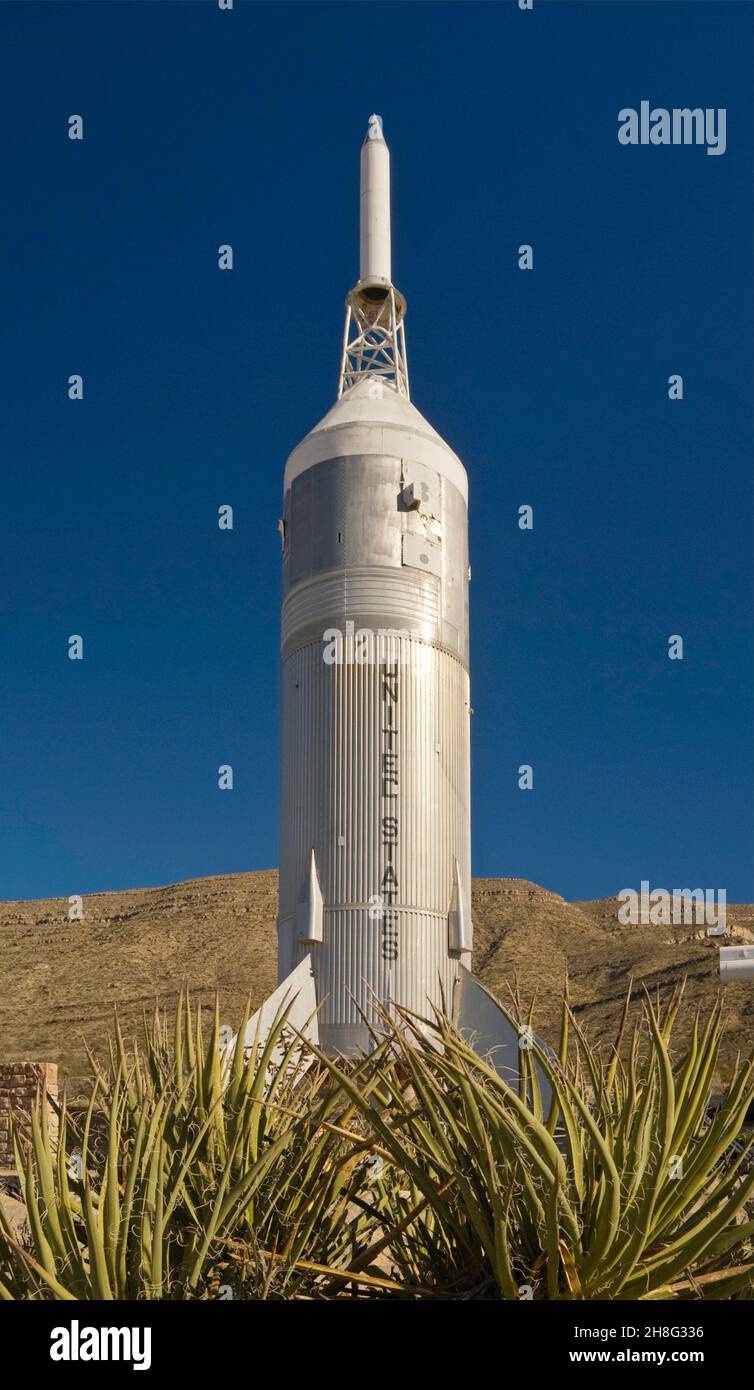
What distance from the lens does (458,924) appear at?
49.4ft

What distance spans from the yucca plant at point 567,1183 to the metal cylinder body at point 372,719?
9383 millimetres

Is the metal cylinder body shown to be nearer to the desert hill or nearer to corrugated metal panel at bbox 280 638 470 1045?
corrugated metal panel at bbox 280 638 470 1045

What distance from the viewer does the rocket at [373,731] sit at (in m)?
14.6

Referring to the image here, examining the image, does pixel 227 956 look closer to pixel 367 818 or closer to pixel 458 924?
pixel 458 924

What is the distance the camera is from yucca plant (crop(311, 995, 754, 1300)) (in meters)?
4.39

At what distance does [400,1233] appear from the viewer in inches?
195

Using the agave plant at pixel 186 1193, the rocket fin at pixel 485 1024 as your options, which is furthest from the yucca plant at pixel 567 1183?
the rocket fin at pixel 485 1024

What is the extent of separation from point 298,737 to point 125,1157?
10304 millimetres

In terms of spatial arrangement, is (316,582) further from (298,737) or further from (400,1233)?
(400,1233)

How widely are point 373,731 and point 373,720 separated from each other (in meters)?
0.12

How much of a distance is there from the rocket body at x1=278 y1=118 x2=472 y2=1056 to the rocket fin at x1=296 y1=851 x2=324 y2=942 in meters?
0.02
